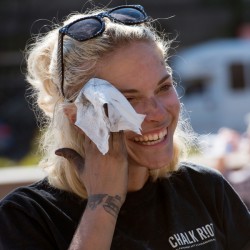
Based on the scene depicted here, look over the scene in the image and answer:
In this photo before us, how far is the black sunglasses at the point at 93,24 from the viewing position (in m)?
2.54

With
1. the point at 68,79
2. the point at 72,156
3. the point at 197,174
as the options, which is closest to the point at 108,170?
the point at 72,156

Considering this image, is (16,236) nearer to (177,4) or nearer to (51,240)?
(51,240)

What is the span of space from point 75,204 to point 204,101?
18178 millimetres

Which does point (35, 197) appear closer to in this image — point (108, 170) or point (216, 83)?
point (108, 170)

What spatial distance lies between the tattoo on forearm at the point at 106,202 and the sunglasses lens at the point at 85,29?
0.53 m

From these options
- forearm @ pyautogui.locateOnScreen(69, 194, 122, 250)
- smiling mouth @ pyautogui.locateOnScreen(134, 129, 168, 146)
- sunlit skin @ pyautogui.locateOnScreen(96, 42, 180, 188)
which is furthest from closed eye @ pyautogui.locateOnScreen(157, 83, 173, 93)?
forearm @ pyautogui.locateOnScreen(69, 194, 122, 250)

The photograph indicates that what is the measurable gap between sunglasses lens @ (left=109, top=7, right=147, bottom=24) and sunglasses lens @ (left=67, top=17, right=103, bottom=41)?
10 centimetres

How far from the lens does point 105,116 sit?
2.38 m

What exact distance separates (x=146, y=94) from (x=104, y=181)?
31cm

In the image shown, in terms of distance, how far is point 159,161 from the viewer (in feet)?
8.13

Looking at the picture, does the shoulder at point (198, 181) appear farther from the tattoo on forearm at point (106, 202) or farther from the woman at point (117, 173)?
the tattoo on forearm at point (106, 202)

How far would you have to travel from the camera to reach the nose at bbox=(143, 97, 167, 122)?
2.44m

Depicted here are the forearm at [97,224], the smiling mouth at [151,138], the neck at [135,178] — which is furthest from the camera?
Result: the neck at [135,178]

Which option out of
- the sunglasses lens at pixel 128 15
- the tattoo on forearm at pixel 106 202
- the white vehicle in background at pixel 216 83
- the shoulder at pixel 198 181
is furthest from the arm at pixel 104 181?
the white vehicle in background at pixel 216 83
